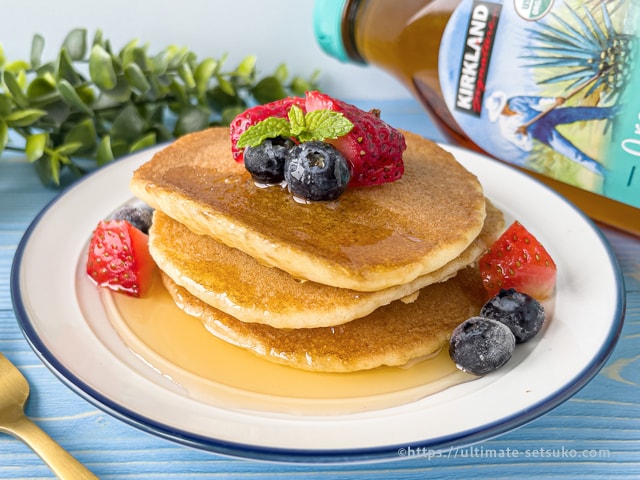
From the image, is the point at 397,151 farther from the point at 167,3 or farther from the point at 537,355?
the point at 167,3

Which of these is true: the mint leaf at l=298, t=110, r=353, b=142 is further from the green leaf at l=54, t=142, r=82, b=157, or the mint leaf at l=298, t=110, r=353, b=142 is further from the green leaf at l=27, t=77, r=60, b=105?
the green leaf at l=27, t=77, r=60, b=105

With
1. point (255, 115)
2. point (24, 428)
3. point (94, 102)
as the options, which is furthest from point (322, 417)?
point (94, 102)

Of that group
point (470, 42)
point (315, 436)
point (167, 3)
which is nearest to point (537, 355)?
point (315, 436)

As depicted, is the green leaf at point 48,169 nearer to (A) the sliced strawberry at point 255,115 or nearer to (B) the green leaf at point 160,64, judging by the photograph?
(B) the green leaf at point 160,64

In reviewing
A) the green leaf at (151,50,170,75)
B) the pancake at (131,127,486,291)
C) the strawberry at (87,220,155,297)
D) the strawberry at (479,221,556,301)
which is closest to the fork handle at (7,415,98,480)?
the strawberry at (87,220,155,297)

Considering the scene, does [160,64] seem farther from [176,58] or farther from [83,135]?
[83,135]

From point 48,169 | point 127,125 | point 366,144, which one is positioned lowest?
point 48,169
